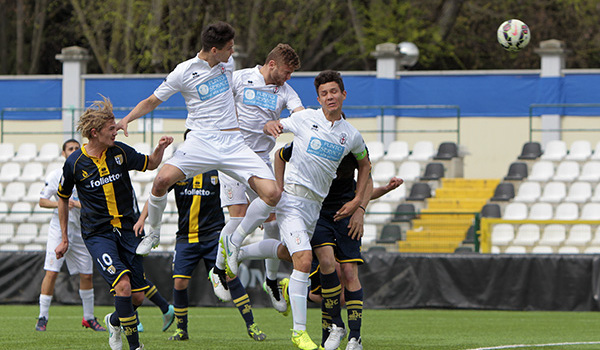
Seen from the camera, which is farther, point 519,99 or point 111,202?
point 519,99

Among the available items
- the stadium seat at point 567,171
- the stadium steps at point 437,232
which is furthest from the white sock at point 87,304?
the stadium seat at point 567,171

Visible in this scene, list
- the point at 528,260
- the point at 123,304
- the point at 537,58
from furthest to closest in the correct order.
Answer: the point at 537,58
the point at 528,260
the point at 123,304

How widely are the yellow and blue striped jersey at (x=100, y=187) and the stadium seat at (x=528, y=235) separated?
10.1 m

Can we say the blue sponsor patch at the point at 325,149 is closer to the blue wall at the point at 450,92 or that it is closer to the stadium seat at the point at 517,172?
the stadium seat at the point at 517,172

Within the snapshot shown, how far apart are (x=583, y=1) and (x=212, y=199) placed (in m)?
22.7

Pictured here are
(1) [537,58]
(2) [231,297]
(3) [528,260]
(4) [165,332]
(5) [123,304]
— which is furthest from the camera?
(1) [537,58]

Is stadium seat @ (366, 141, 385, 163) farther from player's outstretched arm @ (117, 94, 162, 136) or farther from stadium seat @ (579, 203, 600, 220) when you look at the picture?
player's outstretched arm @ (117, 94, 162, 136)

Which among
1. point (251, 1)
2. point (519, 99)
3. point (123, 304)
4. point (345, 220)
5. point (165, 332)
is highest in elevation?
point (251, 1)

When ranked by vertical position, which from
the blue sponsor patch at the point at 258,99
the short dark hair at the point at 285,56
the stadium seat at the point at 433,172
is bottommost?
the stadium seat at the point at 433,172

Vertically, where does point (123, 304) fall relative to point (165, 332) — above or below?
above

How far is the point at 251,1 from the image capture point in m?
29.7

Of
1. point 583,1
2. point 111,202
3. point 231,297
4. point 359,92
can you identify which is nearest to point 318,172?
point 111,202

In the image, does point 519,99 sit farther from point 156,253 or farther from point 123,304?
point 123,304

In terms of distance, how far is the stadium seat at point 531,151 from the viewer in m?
21.5
